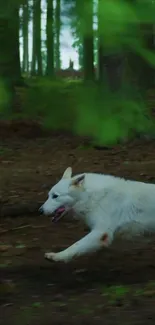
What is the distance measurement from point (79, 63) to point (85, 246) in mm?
4066

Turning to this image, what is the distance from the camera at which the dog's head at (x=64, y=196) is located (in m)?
7.01

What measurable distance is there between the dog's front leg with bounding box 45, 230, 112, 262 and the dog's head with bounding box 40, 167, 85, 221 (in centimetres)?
35

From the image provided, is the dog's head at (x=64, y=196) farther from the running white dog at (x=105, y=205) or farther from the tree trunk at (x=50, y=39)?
the tree trunk at (x=50, y=39)

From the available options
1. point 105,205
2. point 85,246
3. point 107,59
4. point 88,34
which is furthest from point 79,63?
point 105,205

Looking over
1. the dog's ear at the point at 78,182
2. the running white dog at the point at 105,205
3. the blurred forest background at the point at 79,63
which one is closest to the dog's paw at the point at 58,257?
the running white dog at the point at 105,205

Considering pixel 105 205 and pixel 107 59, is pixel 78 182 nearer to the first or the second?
pixel 105 205

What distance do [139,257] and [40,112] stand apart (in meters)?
4.85

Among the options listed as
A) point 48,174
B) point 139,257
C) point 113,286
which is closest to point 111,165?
point 48,174

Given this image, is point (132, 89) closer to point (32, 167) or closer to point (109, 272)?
Answer: point (109, 272)

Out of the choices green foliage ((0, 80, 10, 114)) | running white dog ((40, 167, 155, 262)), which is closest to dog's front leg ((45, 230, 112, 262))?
Answer: running white dog ((40, 167, 155, 262))

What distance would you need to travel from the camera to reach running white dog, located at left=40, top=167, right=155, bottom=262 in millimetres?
6969

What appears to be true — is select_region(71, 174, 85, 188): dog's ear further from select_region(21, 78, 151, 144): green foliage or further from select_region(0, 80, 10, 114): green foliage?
select_region(0, 80, 10, 114): green foliage

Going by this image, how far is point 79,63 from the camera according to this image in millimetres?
2963

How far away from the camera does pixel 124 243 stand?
732 centimetres
